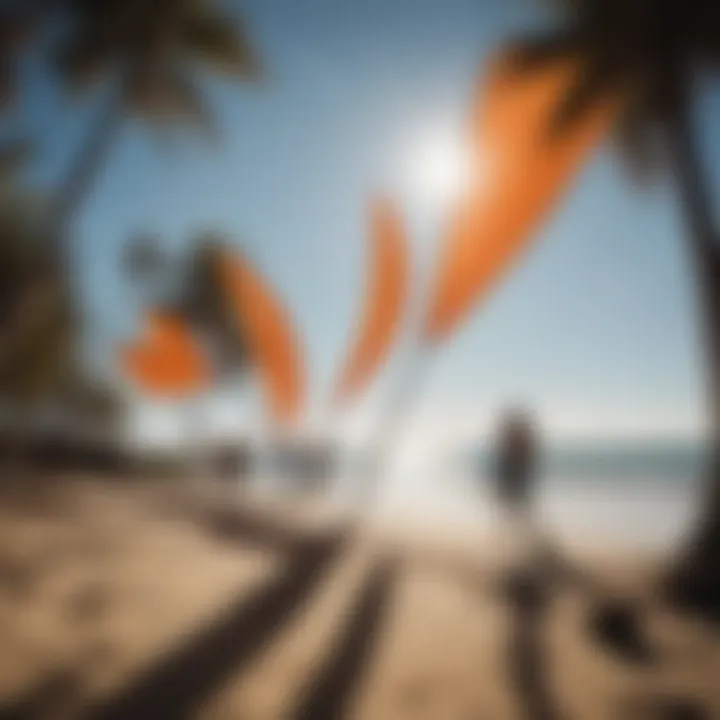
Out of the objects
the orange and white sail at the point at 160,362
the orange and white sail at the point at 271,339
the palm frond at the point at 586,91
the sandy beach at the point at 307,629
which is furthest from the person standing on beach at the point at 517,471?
the orange and white sail at the point at 160,362

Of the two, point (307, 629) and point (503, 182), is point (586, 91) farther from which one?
point (307, 629)

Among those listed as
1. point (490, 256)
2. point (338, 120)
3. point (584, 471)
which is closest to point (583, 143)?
point (490, 256)

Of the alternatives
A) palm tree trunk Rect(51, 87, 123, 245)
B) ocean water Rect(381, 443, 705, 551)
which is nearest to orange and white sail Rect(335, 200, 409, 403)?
ocean water Rect(381, 443, 705, 551)

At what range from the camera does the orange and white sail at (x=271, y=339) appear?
221cm

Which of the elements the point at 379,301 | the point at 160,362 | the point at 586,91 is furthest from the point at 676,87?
the point at 160,362

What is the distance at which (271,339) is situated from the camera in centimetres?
227

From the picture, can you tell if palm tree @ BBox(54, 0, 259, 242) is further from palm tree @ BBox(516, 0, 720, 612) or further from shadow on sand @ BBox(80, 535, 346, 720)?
shadow on sand @ BBox(80, 535, 346, 720)

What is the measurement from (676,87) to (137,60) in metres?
2.28

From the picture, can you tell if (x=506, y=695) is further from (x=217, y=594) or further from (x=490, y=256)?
(x=490, y=256)

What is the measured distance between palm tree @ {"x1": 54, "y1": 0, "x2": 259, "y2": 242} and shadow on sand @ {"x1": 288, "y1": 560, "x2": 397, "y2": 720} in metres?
1.66

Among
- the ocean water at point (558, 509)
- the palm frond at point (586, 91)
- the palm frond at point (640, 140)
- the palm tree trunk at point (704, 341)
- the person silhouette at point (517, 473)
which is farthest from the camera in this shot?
the person silhouette at point (517, 473)

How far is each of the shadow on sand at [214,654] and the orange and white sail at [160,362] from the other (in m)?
0.76

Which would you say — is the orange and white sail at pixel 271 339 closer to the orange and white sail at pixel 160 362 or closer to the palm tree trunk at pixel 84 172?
the orange and white sail at pixel 160 362

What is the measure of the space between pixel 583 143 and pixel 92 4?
219cm
